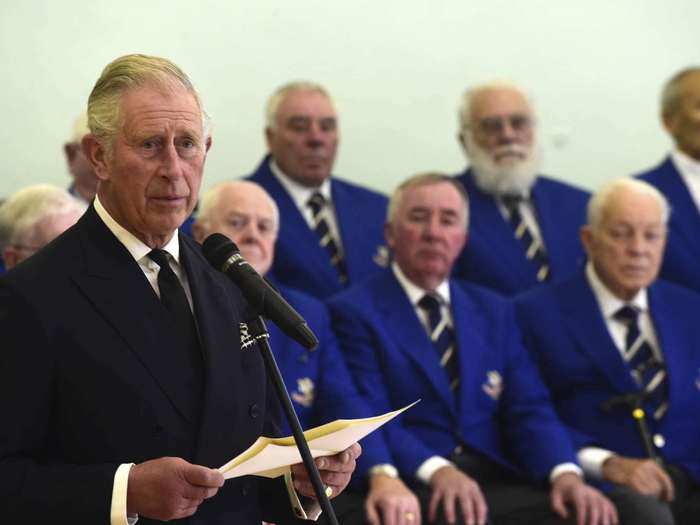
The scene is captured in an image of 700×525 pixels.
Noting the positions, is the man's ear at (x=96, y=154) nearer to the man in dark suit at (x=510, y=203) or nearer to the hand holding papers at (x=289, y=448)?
the hand holding papers at (x=289, y=448)

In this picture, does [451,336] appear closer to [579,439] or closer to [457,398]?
[457,398]

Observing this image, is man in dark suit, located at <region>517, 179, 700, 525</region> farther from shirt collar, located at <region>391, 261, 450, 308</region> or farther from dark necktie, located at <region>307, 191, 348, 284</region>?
dark necktie, located at <region>307, 191, 348, 284</region>

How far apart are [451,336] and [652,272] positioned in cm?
78

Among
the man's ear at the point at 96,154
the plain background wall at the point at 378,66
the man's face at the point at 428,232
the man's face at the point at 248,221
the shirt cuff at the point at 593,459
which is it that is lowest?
the shirt cuff at the point at 593,459

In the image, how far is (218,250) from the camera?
1812 millimetres

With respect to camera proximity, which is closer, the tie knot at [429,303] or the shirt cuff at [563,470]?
the shirt cuff at [563,470]

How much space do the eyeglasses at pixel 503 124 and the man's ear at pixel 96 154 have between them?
124 inches

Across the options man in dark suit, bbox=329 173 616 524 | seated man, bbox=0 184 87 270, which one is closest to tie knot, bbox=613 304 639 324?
man in dark suit, bbox=329 173 616 524

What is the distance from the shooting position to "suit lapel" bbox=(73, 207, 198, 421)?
185 centimetres

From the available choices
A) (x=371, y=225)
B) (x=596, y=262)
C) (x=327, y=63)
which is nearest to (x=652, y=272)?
(x=596, y=262)

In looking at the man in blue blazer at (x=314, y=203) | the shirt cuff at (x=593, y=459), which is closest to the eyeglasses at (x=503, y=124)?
the man in blue blazer at (x=314, y=203)

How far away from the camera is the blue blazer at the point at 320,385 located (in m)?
3.64

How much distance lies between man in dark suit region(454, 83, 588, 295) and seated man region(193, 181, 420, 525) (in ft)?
3.23

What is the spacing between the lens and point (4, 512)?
179 cm
